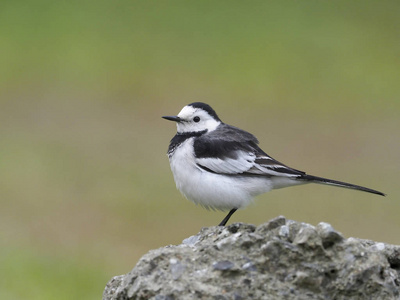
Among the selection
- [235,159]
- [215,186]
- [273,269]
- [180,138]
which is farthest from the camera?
[180,138]

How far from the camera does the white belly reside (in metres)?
6.91

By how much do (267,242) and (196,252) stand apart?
382mm

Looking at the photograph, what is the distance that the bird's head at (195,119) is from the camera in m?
7.44

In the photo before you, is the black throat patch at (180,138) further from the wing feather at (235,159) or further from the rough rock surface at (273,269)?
the rough rock surface at (273,269)

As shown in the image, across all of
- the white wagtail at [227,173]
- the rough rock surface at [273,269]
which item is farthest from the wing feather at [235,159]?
the rough rock surface at [273,269]

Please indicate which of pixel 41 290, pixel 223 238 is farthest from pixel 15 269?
pixel 223 238

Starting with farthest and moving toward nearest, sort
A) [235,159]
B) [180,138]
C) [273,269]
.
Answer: [180,138] → [235,159] → [273,269]

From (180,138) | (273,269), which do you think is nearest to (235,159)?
(180,138)

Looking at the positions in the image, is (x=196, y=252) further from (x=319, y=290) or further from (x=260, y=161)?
(x=260, y=161)

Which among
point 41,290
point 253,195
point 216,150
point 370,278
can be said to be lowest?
point 370,278

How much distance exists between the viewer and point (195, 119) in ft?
24.5

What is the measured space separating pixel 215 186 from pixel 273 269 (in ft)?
9.74

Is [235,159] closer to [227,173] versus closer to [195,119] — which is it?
[227,173]

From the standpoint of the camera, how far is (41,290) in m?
10.5
